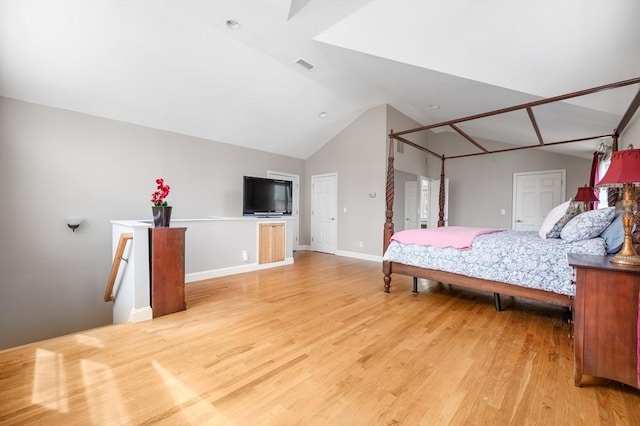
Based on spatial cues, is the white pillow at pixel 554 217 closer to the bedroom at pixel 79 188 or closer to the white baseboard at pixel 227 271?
the bedroom at pixel 79 188

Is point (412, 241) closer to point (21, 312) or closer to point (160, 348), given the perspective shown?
point (160, 348)

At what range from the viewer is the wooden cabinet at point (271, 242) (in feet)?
16.0

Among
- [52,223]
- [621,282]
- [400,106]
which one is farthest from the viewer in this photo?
[400,106]

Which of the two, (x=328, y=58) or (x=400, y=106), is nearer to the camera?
(x=328, y=58)

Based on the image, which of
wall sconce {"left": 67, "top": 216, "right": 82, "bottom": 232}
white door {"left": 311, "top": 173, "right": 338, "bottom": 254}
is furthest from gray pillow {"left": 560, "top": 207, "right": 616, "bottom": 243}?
wall sconce {"left": 67, "top": 216, "right": 82, "bottom": 232}

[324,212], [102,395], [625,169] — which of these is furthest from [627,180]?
[324,212]

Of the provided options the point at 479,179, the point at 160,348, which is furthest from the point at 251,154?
the point at 479,179

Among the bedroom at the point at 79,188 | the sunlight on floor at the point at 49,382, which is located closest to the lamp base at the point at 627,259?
the bedroom at the point at 79,188

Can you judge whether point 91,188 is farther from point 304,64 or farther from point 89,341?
point 304,64

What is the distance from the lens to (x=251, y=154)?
19.9 feet

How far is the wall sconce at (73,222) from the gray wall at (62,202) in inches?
2.5

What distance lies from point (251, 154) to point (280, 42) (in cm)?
291

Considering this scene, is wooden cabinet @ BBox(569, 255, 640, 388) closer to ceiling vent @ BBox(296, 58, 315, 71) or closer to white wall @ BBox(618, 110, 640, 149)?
white wall @ BBox(618, 110, 640, 149)

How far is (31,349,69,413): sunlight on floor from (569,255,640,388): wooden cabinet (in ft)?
9.73
